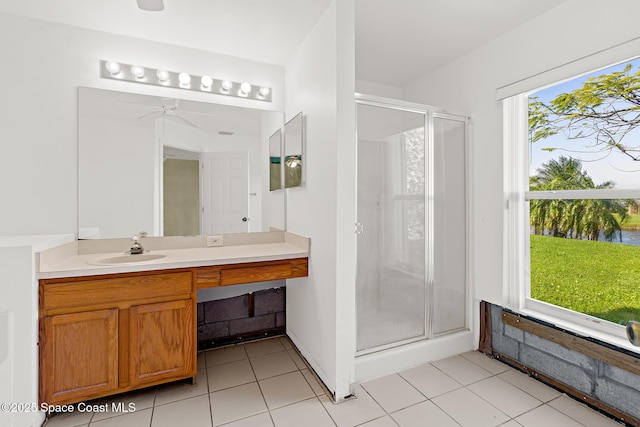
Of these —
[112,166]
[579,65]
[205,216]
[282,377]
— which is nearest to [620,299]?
[579,65]

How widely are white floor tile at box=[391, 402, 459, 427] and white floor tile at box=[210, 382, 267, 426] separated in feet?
2.50

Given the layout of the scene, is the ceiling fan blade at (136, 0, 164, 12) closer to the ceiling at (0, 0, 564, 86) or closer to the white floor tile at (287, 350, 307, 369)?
the ceiling at (0, 0, 564, 86)

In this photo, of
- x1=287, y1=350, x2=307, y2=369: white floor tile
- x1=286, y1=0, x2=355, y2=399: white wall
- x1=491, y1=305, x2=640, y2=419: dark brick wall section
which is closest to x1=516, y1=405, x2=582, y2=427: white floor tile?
x1=491, y1=305, x2=640, y2=419: dark brick wall section

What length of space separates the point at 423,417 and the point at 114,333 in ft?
5.80

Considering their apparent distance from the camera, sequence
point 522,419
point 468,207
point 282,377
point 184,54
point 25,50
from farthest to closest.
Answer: point 468,207 → point 184,54 → point 282,377 → point 25,50 → point 522,419

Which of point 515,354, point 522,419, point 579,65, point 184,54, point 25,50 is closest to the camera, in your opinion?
point 522,419

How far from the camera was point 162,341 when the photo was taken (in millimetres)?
1799

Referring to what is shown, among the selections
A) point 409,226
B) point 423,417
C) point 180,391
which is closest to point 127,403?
point 180,391

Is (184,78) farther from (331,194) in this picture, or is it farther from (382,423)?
→ (382,423)

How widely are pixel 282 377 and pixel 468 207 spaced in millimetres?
1915

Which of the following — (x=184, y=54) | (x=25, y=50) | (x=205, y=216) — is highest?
(x=184, y=54)

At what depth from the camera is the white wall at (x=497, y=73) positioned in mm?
1696

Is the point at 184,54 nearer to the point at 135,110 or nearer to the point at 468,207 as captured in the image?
the point at 135,110

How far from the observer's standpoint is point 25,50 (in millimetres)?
1906
